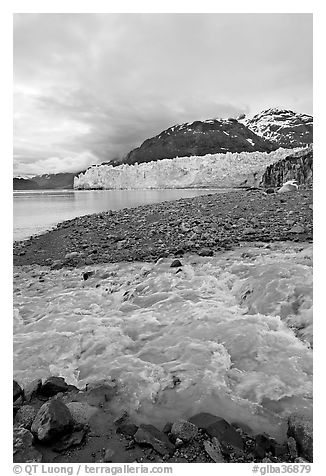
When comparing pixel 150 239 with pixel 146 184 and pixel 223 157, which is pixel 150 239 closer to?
pixel 223 157

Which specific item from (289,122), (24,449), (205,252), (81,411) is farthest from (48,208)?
(24,449)

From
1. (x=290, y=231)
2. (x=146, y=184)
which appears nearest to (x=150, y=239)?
(x=290, y=231)

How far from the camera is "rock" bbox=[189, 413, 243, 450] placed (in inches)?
67.1

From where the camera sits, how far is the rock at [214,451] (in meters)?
1.63

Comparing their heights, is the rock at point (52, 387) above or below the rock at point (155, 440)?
above

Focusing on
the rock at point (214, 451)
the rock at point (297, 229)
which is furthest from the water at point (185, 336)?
the rock at point (297, 229)

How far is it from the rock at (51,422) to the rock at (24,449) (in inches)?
1.9

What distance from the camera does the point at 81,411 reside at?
1908 mm

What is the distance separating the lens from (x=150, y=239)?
548 centimetres

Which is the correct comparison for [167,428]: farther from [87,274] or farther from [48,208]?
[48,208]

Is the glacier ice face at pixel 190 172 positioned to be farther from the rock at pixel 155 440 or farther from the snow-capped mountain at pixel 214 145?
the rock at pixel 155 440
